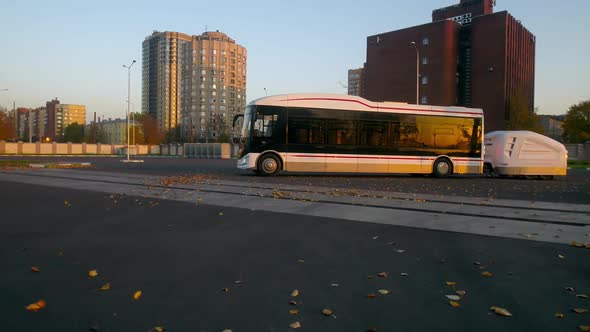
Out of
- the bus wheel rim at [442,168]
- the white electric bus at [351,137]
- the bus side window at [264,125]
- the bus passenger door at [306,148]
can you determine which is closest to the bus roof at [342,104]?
the white electric bus at [351,137]

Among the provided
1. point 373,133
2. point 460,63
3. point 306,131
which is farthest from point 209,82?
point 373,133

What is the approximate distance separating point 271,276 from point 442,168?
18.1 m

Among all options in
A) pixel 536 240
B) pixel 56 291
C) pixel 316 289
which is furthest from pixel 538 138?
pixel 56 291

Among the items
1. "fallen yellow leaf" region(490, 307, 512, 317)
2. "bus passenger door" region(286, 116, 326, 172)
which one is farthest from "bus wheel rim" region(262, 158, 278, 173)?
"fallen yellow leaf" region(490, 307, 512, 317)

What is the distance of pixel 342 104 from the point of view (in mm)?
19906

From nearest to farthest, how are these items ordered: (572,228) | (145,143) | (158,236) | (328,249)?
(328,249) < (158,236) < (572,228) < (145,143)

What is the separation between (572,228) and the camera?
300 inches

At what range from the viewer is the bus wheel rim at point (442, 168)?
823 inches

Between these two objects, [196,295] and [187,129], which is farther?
[187,129]

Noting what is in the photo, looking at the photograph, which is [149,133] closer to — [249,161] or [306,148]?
[249,161]

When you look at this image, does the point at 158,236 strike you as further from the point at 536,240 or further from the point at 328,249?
the point at 536,240

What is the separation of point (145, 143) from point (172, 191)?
3249 inches

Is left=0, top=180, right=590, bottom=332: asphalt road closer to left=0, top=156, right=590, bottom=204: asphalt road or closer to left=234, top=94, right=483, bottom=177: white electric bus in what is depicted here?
left=0, top=156, right=590, bottom=204: asphalt road

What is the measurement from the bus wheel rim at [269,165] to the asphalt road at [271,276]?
459 inches
